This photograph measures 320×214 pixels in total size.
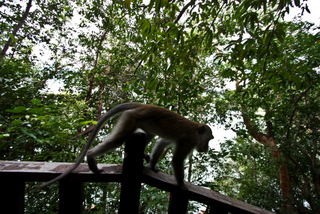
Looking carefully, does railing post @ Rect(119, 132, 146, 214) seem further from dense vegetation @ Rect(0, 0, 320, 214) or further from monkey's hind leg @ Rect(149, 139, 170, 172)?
dense vegetation @ Rect(0, 0, 320, 214)

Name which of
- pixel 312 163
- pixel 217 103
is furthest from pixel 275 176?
pixel 217 103

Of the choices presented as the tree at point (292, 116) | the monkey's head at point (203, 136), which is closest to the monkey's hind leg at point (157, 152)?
the monkey's head at point (203, 136)

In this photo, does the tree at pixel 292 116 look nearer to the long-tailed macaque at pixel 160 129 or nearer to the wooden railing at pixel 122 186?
the long-tailed macaque at pixel 160 129

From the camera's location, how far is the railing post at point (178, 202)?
1.22 m

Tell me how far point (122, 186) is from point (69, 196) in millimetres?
365

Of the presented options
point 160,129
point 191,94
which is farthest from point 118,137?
point 191,94

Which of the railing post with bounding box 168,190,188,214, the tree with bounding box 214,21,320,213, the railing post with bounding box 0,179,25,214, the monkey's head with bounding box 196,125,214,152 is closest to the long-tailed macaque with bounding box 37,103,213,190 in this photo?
the monkey's head with bounding box 196,125,214,152

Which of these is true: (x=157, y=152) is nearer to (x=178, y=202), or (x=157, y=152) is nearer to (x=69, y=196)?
(x=178, y=202)

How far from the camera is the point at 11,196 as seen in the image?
1.13 metres

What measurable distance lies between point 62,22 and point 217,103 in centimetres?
612

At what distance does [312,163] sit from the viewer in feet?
17.0

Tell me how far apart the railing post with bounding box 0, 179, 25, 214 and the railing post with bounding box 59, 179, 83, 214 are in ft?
0.80

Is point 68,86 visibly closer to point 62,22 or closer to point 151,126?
point 62,22

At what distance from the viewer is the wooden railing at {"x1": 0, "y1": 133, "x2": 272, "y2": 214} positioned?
1.12 meters
